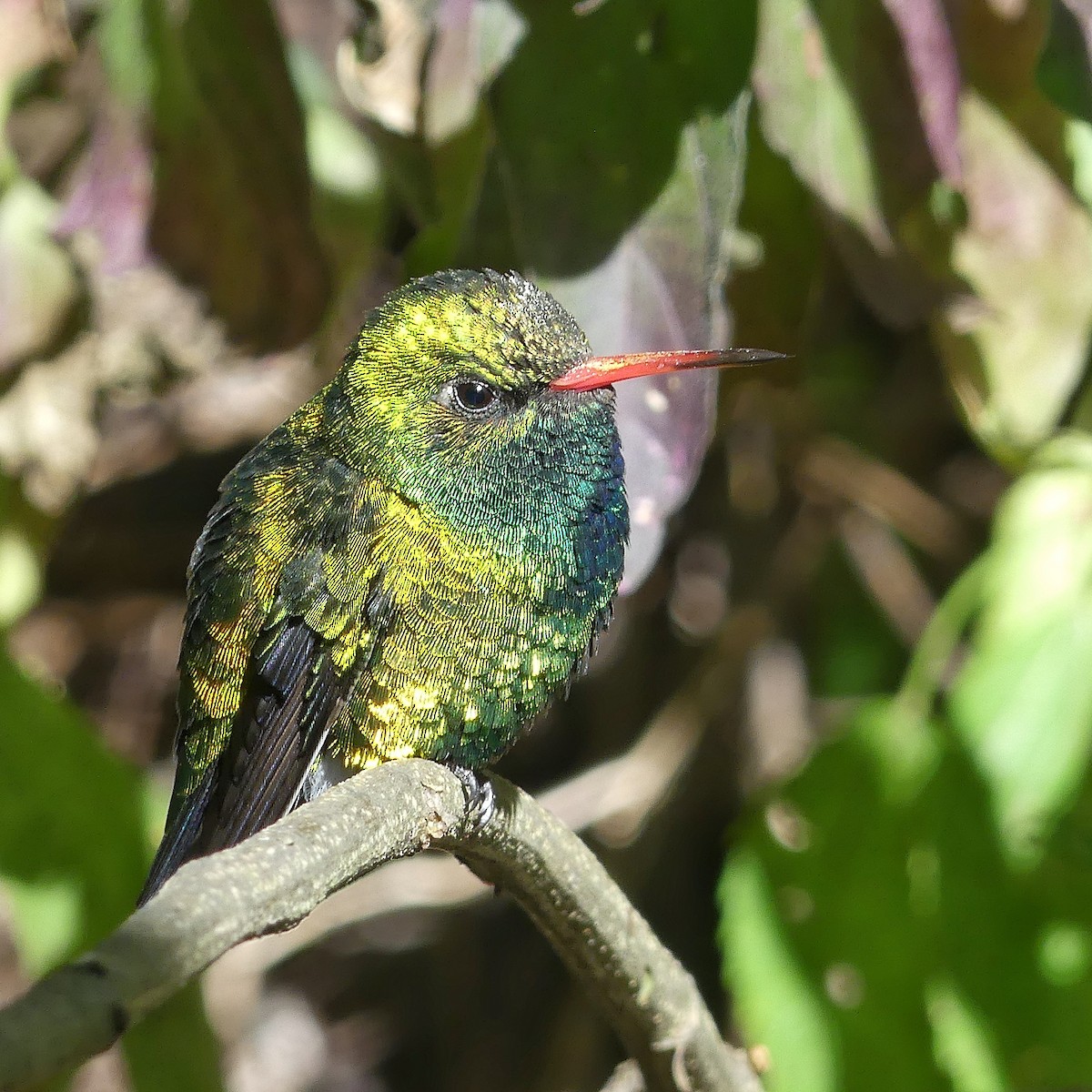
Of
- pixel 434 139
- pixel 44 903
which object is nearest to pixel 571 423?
pixel 434 139

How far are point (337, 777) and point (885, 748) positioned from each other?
76 cm

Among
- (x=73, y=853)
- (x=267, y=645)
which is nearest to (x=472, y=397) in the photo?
(x=267, y=645)

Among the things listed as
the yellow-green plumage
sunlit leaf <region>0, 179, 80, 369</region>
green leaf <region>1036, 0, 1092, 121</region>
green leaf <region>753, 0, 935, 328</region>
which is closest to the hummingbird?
the yellow-green plumage

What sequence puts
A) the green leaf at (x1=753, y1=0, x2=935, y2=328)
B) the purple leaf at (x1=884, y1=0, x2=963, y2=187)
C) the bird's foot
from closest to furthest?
the bird's foot, the purple leaf at (x1=884, y1=0, x2=963, y2=187), the green leaf at (x1=753, y1=0, x2=935, y2=328)

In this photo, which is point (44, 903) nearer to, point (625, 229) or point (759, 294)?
point (625, 229)

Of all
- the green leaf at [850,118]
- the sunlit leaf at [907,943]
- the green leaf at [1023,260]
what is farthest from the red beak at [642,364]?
the sunlit leaf at [907,943]

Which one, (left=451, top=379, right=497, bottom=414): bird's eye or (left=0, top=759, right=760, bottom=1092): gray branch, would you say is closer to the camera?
(left=0, top=759, right=760, bottom=1092): gray branch

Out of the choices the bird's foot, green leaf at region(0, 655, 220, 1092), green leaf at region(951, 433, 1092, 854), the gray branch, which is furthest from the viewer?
green leaf at region(951, 433, 1092, 854)

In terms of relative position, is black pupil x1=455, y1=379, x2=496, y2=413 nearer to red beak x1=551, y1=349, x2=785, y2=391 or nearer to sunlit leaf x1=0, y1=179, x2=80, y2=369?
red beak x1=551, y1=349, x2=785, y2=391

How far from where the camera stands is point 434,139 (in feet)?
5.72

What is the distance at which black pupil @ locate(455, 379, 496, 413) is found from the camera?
1.76m

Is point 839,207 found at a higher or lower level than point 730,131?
lower

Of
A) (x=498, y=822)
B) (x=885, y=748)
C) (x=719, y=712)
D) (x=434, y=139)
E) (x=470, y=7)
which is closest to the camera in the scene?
(x=498, y=822)

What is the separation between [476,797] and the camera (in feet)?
5.03
